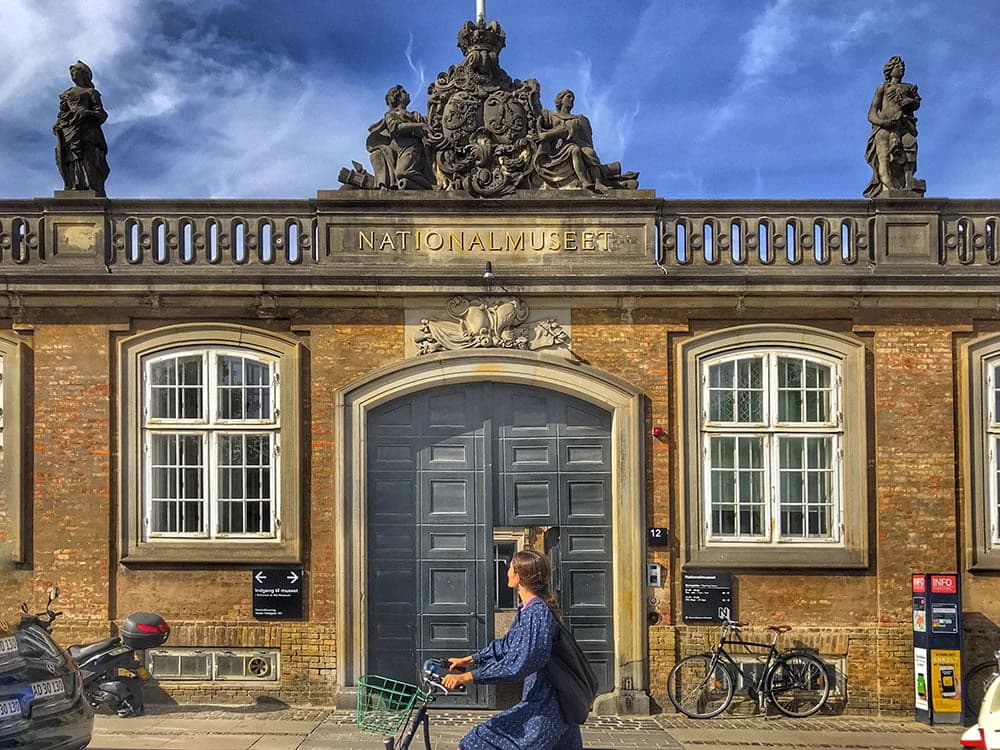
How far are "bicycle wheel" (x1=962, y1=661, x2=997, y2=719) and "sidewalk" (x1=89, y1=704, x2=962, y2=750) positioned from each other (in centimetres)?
49

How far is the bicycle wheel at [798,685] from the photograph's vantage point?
34.1 ft

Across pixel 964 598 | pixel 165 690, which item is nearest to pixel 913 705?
pixel 964 598

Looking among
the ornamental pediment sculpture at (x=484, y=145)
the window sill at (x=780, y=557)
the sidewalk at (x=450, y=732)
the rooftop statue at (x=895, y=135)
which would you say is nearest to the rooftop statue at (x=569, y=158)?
the ornamental pediment sculpture at (x=484, y=145)

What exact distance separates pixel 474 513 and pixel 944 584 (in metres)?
5.02

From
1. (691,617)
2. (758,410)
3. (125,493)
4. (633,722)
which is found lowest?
(633,722)

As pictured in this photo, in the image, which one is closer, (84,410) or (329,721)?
(329,721)

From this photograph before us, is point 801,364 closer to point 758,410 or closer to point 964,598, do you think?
point 758,410

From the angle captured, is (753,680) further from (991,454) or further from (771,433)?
(991,454)

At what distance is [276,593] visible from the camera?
10688 mm

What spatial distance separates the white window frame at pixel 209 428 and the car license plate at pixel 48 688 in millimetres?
3917

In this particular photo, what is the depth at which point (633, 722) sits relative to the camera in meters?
10.3

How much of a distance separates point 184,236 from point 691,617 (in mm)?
7070

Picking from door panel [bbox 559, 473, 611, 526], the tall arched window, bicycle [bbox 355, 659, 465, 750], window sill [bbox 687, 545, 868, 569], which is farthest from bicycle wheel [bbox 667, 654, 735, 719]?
bicycle [bbox 355, 659, 465, 750]

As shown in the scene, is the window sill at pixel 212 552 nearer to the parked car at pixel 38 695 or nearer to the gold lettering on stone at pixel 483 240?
the parked car at pixel 38 695
